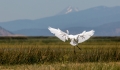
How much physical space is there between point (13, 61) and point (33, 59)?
1.15 m

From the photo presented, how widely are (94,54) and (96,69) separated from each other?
8.17 metres

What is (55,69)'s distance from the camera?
587 inches

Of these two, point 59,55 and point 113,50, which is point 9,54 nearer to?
point 59,55

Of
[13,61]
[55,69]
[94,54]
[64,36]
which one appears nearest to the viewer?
[55,69]

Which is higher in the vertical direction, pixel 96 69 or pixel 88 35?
pixel 88 35

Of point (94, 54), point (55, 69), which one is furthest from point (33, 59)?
point (55, 69)

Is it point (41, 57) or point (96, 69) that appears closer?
point (96, 69)

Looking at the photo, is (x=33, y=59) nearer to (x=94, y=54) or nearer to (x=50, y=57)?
(x=50, y=57)

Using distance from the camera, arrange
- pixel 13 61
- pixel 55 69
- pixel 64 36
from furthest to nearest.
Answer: pixel 64 36
pixel 13 61
pixel 55 69

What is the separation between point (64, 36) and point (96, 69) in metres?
10.3

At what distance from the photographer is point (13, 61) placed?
21.7 metres

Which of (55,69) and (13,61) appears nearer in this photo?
(55,69)

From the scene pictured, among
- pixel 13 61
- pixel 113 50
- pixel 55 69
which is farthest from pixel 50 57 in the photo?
pixel 55 69

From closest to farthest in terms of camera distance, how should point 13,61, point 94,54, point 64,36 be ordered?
1. point 13,61
2. point 94,54
3. point 64,36
